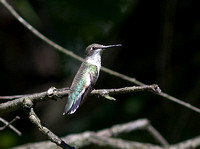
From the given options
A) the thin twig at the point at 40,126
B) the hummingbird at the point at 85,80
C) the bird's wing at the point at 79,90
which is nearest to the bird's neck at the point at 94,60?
the hummingbird at the point at 85,80

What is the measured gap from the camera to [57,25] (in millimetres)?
4816

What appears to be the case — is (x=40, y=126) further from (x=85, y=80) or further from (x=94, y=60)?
(x=94, y=60)

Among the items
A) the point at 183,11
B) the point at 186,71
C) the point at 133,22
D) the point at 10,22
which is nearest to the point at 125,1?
the point at 133,22

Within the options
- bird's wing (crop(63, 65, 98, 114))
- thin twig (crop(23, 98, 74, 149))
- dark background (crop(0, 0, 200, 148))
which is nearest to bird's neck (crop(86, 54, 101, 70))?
bird's wing (crop(63, 65, 98, 114))

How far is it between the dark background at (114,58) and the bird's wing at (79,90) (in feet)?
7.36

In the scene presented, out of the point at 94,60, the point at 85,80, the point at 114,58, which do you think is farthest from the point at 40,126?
the point at 114,58

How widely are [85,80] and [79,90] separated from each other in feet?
0.48

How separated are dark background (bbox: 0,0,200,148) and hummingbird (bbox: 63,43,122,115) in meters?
1.90

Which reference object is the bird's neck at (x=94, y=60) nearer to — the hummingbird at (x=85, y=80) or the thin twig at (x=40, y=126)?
the hummingbird at (x=85, y=80)

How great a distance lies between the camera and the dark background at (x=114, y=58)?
4574 millimetres

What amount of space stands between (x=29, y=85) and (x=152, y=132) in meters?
1.76

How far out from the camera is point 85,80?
2221mm

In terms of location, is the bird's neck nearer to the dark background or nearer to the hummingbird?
the hummingbird

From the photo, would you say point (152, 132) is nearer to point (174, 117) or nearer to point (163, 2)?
point (174, 117)
